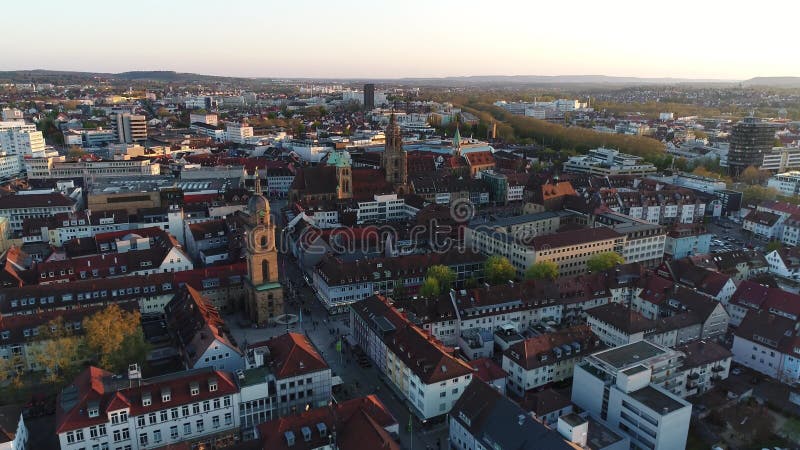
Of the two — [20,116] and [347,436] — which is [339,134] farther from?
[347,436]

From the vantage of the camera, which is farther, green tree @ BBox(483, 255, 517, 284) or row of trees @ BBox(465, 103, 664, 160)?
row of trees @ BBox(465, 103, 664, 160)

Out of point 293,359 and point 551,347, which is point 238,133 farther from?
point 551,347

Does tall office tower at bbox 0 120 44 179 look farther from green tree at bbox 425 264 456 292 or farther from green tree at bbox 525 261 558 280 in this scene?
green tree at bbox 525 261 558 280

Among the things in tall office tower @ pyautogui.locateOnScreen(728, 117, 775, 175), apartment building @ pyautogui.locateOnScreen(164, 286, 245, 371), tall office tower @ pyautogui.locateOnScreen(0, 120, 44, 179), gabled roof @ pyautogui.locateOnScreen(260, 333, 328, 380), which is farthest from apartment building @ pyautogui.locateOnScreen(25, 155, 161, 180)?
tall office tower @ pyautogui.locateOnScreen(728, 117, 775, 175)

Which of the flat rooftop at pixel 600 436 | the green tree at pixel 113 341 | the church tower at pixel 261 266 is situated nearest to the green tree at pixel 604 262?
the flat rooftop at pixel 600 436

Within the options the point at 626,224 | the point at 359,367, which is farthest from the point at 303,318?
the point at 626,224

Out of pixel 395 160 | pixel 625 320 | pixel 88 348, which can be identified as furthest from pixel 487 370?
pixel 395 160

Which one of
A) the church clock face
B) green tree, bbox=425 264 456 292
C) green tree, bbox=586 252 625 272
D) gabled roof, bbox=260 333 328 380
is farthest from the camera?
green tree, bbox=586 252 625 272
